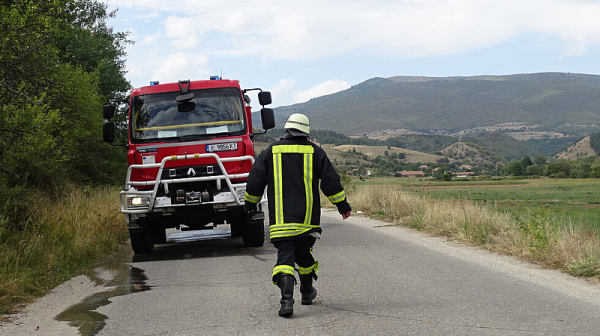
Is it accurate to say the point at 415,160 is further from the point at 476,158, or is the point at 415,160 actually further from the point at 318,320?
the point at 318,320

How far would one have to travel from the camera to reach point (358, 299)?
21.4 feet

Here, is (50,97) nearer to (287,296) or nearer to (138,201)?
(138,201)

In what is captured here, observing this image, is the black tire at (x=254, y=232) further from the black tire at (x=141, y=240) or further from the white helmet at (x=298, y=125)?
the white helmet at (x=298, y=125)

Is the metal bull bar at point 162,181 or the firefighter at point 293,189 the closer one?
the firefighter at point 293,189

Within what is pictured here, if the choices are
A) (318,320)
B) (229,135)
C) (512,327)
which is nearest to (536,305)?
(512,327)

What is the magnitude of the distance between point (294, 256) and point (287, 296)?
0.41 metres

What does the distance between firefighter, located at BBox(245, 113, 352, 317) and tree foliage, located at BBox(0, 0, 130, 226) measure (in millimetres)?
5565

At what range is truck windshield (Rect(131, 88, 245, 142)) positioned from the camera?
417 inches

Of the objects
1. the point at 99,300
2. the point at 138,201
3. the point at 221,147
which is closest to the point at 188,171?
the point at 221,147

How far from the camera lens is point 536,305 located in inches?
239

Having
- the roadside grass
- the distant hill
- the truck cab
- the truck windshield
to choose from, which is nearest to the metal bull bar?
the truck cab

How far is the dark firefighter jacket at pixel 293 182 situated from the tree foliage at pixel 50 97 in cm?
558

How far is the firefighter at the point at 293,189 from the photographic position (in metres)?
6.00

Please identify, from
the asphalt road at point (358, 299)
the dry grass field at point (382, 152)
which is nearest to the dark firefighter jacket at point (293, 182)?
the asphalt road at point (358, 299)
